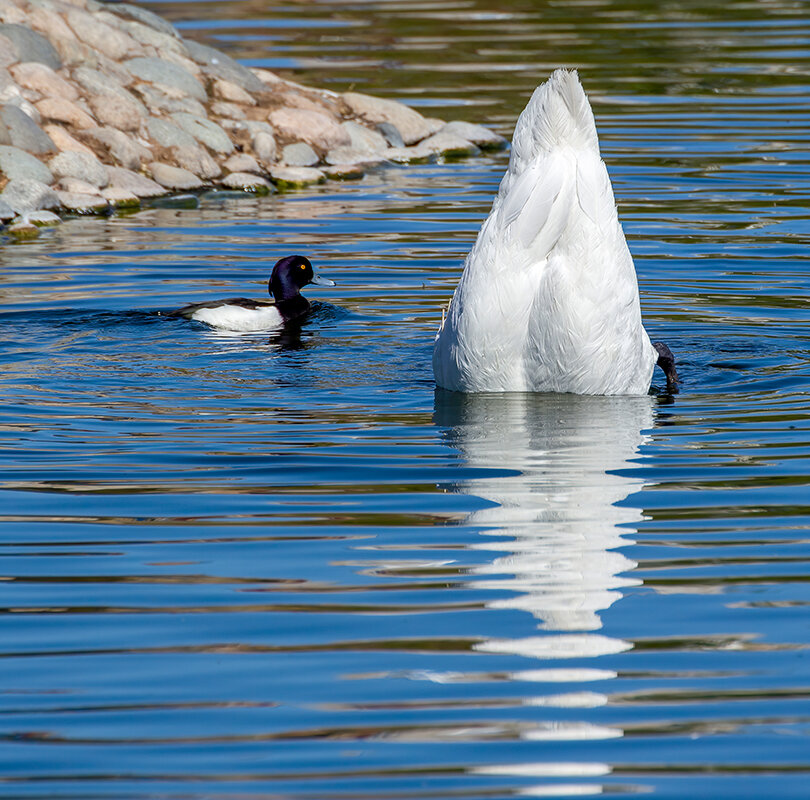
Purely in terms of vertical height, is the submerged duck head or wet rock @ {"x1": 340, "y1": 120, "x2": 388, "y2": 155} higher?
wet rock @ {"x1": 340, "y1": 120, "x2": 388, "y2": 155}

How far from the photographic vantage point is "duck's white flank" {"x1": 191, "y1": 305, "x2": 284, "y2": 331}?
11.6 metres

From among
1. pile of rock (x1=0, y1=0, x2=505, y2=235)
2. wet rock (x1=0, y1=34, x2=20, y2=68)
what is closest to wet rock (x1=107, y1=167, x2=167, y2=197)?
pile of rock (x1=0, y1=0, x2=505, y2=235)

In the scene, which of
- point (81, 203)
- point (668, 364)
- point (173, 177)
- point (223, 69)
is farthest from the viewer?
point (223, 69)

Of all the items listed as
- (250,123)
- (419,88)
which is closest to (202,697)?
(250,123)

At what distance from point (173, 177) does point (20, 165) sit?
75.1 inches

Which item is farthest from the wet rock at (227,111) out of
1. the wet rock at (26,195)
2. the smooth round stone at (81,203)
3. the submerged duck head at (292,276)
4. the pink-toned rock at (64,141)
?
the submerged duck head at (292,276)

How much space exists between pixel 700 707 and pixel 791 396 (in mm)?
4469

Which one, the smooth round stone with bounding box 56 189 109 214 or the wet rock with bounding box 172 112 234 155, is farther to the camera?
the wet rock with bounding box 172 112 234 155

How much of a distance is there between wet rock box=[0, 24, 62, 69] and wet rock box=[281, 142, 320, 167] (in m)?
2.78

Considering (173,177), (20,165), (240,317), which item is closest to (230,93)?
(173,177)

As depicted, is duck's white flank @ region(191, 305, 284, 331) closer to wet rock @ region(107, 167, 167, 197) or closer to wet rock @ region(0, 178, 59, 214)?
wet rock @ region(0, 178, 59, 214)

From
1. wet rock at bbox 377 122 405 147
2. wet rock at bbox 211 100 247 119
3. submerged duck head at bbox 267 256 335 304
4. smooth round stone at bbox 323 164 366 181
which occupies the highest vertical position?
wet rock at bbox 211 100 247 119

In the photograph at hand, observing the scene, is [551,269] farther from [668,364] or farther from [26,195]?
[26,195]

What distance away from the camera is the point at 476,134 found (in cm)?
2012
